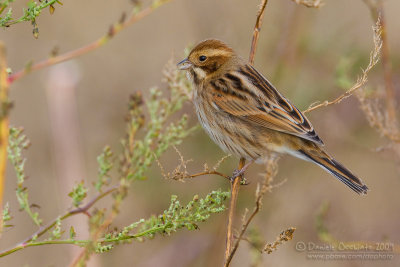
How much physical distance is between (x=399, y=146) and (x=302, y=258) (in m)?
3.29

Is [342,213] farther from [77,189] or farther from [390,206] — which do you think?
[77,189]

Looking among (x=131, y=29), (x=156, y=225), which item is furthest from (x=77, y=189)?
(x=131, y=29)

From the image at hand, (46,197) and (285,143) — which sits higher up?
(46,197)

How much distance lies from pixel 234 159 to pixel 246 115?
3.37 feet

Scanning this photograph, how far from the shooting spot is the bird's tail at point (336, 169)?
4.22m

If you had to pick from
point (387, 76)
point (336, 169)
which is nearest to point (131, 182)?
point (387, 76)

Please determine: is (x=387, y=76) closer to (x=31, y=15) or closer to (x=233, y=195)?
(x=233, y=195)

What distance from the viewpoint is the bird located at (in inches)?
179

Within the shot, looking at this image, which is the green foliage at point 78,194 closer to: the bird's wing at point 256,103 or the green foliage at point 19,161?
the green foliage at point 19,161

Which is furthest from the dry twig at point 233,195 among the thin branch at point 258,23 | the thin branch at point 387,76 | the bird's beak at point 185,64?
the bird's beak at point 185,64

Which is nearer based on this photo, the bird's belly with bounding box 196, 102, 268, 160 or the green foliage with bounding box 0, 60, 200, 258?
the green foliage with bounding box 0, 60, 200, 258

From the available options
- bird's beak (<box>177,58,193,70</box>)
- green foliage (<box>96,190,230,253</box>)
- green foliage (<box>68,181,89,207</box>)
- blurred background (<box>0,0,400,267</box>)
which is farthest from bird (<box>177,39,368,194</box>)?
green foliage (<box>68,181,89,207</box>)

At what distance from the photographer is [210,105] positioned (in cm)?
478

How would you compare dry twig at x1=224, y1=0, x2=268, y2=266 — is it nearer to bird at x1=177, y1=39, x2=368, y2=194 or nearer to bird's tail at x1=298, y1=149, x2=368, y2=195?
bird at x1=177, y1=39, x2=368, y2=194
